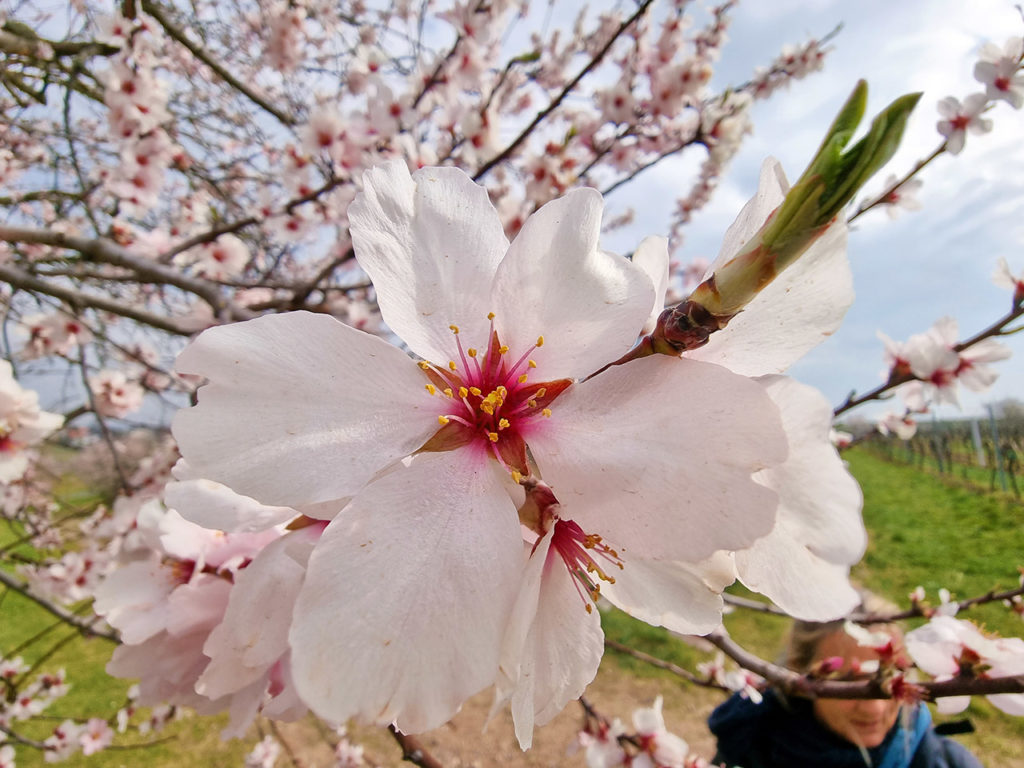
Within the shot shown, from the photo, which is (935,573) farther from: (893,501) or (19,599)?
(19,599)

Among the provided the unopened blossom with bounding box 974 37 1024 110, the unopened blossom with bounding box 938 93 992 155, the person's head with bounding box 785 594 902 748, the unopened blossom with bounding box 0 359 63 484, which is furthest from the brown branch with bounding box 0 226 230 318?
the unopened blossom with bounding box 974 37 1024 110

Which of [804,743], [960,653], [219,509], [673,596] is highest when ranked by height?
[219,509]

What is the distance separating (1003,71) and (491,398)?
2684 millimetres

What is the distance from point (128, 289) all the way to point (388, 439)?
14.6ft

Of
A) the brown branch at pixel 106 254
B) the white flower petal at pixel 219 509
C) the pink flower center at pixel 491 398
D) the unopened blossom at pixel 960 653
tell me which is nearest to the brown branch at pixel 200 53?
the brown branch at pixel 106 254

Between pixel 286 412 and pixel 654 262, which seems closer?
pixel 286 412

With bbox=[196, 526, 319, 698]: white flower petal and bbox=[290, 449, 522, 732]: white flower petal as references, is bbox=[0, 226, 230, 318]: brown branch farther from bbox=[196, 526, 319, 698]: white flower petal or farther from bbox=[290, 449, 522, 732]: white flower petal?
bbox=[290, 449, 522, 732]: white flower petal

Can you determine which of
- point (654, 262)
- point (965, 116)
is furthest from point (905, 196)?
point (654, 262)

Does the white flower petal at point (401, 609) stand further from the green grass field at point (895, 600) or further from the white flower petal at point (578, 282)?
the green grass field at point (895, 600)

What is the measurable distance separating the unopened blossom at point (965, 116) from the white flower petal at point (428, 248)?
2.43 meters

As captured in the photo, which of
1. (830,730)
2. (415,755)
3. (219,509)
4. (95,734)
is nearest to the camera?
(219,509)

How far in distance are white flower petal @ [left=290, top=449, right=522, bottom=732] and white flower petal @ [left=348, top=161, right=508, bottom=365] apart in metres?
0.14

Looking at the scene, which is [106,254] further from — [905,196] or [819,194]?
[905,196]

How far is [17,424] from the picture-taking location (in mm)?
1471
